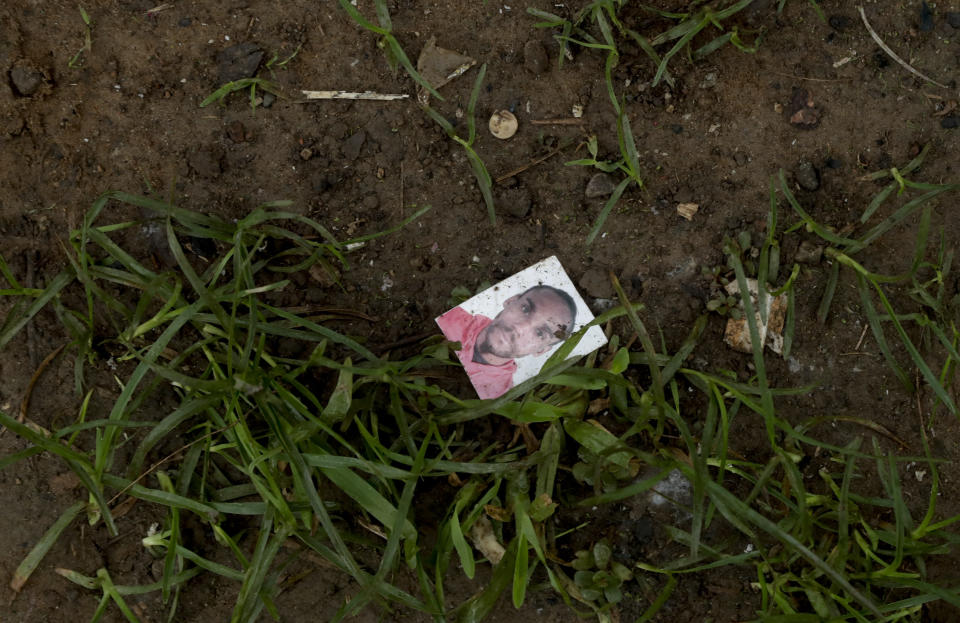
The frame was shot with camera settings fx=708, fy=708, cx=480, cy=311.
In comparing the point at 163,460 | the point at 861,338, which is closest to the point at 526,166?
the point at 861,338

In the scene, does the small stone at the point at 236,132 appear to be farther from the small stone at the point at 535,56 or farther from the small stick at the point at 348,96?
the small stone at the point at 535,56

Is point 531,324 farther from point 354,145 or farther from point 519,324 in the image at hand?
point 354,145

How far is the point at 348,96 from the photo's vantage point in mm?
1679

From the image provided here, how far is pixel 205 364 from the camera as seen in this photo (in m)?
1.61

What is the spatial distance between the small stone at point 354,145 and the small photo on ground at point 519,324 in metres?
0.44

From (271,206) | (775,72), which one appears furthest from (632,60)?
(271,206)

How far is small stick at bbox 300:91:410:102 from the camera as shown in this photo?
5.51ft

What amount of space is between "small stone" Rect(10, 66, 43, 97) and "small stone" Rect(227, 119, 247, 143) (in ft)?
1.44

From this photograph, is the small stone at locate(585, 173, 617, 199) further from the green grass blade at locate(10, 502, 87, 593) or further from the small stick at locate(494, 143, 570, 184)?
the green grass blade at locate(10, 502, 87, 593)

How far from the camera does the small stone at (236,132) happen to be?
5.47ft

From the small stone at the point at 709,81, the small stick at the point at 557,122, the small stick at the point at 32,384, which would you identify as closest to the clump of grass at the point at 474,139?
the small stick at the point at 557,122

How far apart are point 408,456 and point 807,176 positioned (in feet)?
3.70

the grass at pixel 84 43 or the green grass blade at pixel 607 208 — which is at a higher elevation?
the grass at pixel 84 43

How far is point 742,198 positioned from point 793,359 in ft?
1.30
